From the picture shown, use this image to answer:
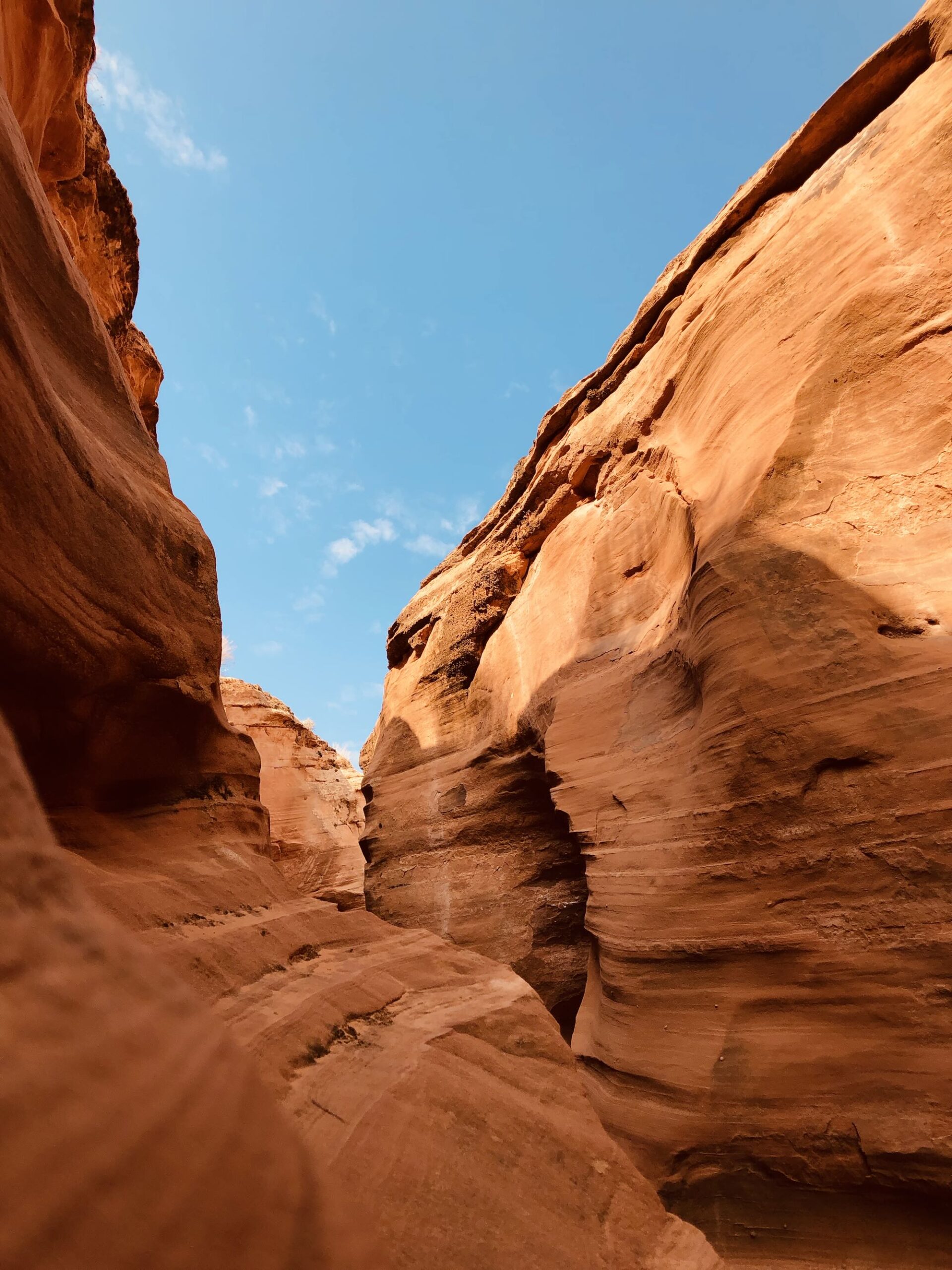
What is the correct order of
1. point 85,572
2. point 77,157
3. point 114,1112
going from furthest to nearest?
1. point 77,157
2. point 85,572
3. point 114,1112

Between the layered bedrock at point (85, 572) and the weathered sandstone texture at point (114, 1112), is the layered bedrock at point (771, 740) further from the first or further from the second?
the layered bedrock at point (85, 572)

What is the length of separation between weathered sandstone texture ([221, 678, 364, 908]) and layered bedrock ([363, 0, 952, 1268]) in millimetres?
8026

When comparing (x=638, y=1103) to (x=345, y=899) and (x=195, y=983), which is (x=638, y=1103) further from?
(x=345, y=899)

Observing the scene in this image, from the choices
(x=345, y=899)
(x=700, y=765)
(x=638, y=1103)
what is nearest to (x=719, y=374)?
(x=700, y=765)

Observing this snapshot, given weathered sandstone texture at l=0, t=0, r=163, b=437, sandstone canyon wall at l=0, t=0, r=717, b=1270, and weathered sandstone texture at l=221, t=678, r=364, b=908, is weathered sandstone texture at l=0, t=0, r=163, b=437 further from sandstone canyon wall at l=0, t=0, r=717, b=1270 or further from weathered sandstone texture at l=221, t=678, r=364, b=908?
weathered sandstone texture at l=221, t=678, r=364, b=908

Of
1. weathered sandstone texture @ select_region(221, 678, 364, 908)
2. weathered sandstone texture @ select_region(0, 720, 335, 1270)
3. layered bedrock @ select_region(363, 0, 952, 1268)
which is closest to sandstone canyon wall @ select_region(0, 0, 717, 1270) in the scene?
weathered sandstone texture @ select_region(0, 720, 335, 1270)

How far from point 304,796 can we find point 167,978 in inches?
582

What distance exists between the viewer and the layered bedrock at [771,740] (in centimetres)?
320

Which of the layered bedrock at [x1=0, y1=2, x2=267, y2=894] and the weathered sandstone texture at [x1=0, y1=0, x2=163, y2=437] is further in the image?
the weathered sandstone texture at [x1=0, y1=0, x2=163, y2=437]

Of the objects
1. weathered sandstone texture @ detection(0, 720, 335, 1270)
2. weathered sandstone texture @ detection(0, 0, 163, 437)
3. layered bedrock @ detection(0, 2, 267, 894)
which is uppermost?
weathered sandstone texture @ detection(0, 0, 163, 437)

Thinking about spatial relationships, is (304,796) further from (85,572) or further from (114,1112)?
(114,1112)

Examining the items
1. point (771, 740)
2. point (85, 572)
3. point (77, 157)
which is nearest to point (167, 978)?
point (85, 572)

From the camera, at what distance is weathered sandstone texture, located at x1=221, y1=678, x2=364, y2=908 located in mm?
14992

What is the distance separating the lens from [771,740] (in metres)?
3.90
